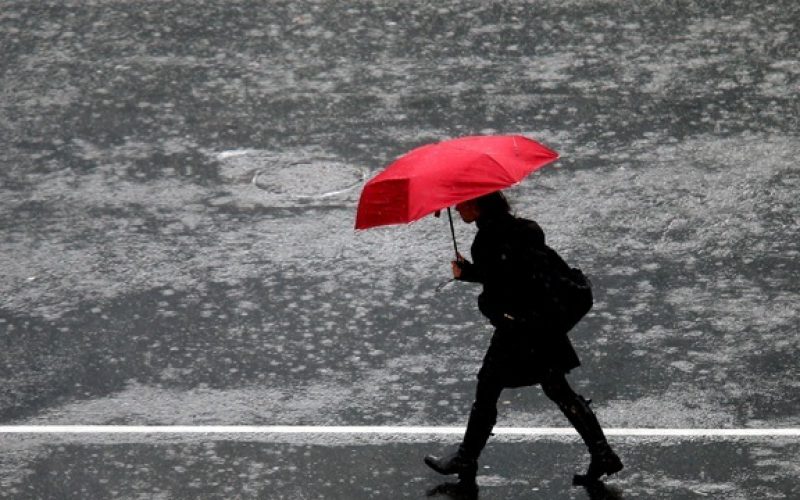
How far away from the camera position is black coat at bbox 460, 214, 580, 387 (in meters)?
7.01

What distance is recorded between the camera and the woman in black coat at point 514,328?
7008mm

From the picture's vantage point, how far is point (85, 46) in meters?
14.2

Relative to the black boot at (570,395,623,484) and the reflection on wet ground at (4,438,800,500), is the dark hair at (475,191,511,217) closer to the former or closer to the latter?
the black boot at (570,395,623,484)

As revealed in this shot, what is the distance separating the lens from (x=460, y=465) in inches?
294

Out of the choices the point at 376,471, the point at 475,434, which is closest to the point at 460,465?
the point at 475,434

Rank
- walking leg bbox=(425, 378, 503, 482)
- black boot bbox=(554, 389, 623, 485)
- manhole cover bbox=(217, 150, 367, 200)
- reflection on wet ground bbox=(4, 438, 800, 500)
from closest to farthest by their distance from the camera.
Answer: black boot bbox=(554, 389, 623, 485) < walking leg bbox=(425, 378, 503, 482) < reflection on wet ground bbox=(4, 438, 800, 500) < manhole cover bbox=(217, 150, 367, 200)

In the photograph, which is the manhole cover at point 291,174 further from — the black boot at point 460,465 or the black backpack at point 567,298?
the black backpack at point 567,298

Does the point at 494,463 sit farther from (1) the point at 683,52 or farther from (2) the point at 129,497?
(1) the point at 683,52

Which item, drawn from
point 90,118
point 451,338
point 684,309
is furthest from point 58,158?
point 684,309

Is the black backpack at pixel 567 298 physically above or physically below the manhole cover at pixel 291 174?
above

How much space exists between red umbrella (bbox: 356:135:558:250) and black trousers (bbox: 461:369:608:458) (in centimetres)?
110

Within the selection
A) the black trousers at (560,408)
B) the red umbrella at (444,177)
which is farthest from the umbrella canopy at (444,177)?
the black trousers at (560,408)

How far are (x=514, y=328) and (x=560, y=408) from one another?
534mm

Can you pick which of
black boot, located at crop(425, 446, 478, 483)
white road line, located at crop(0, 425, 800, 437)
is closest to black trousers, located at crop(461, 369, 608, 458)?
black boot, located at crop(425, 446, 478, 483)
